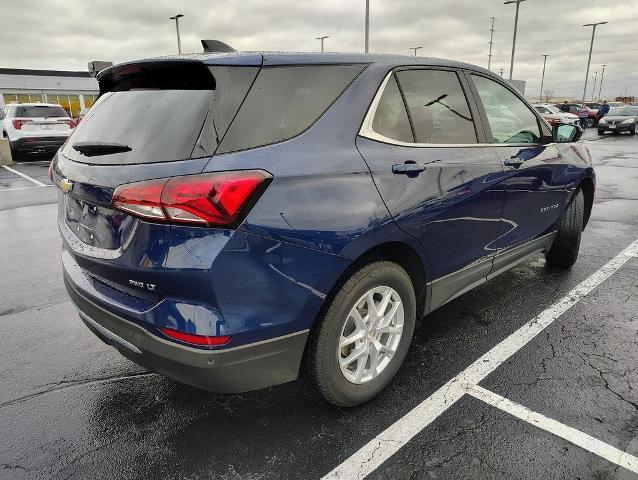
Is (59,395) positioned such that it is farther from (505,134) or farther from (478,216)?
(505,134)

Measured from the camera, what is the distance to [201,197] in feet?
6.04

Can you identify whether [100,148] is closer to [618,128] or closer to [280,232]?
[280,232]

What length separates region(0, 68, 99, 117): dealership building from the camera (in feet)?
157

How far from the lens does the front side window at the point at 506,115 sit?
3.28 metres

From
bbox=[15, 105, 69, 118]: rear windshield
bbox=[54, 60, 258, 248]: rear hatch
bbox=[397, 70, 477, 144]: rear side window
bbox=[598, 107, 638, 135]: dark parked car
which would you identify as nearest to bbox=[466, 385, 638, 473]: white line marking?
bbox=[397, 70, 477, 144]: rear side window

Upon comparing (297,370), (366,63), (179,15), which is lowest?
(297,370)

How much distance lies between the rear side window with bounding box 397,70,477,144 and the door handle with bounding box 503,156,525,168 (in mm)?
341

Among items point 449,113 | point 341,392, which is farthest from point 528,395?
point 449,113

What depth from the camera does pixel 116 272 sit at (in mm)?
2082

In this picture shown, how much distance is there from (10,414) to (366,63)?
8.64ft

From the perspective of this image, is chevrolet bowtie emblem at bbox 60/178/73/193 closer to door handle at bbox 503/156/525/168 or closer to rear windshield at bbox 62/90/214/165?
rear windshield at bbox 62/90/214/165

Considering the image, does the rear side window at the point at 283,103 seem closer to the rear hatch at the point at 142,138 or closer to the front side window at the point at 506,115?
the rear hatch at the point at 142,138

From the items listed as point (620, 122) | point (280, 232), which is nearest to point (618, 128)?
point (620, 122)

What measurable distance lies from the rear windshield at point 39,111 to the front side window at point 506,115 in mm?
14663
